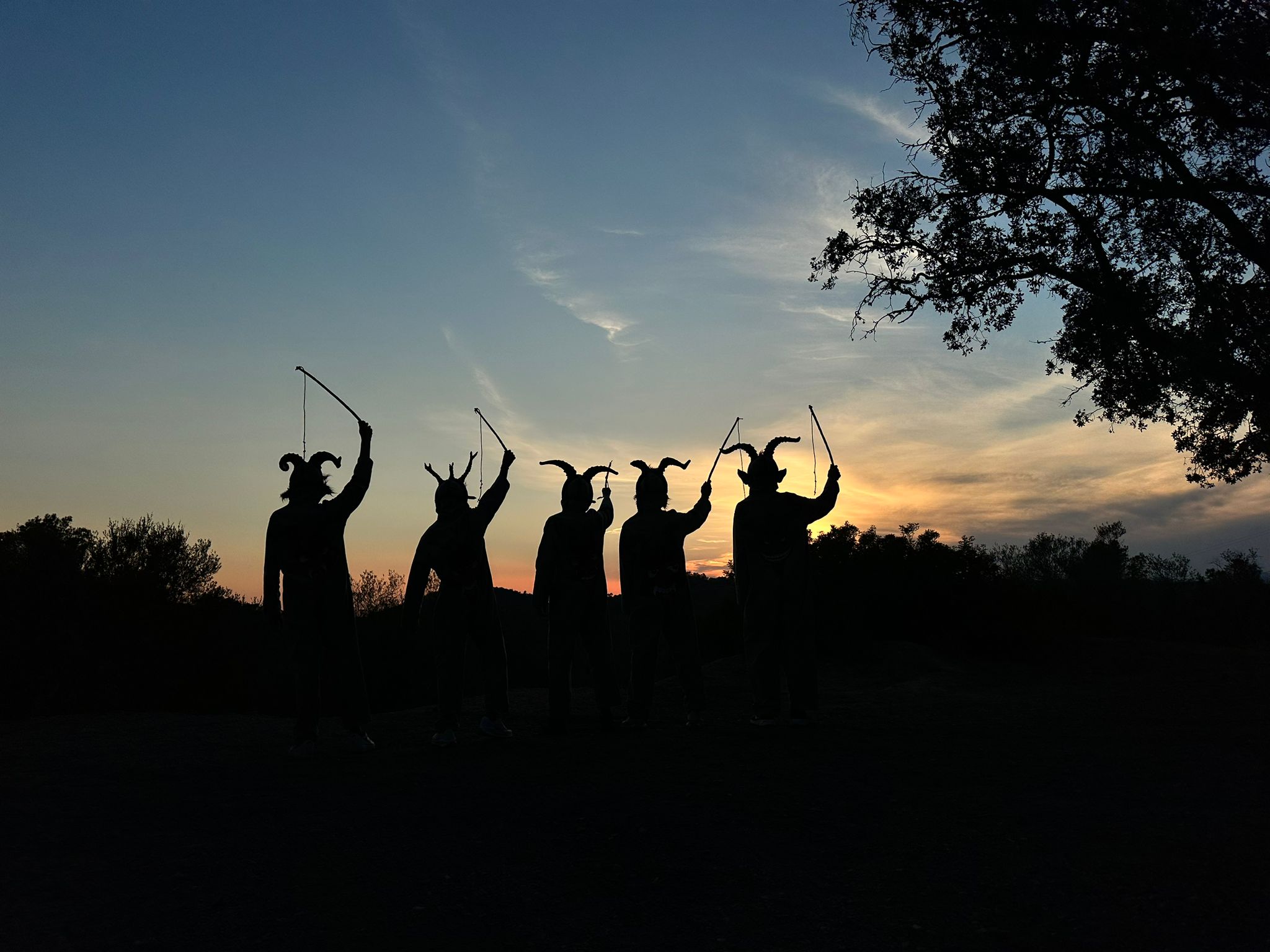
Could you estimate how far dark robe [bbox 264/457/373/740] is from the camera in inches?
379

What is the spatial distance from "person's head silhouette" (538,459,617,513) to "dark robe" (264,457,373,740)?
2.14 m

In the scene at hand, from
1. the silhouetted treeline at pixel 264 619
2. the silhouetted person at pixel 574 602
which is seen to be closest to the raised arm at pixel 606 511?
the silhouetted person at pixel 574 602

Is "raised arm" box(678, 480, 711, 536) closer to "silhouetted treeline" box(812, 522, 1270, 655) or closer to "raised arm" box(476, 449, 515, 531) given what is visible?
"raised arm" box(476, 449, 515, 531)

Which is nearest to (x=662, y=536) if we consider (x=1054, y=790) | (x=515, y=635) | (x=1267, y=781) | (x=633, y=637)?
(x=633, y=637)

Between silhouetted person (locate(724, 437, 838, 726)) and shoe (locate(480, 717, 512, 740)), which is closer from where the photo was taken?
shoe (locate(480, 717, 512, 740))

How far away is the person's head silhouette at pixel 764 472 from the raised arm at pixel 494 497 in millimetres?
2591

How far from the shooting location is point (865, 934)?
15.6 feet

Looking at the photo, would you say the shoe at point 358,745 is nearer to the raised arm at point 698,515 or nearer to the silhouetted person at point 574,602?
the silhouetted person at point 574,602

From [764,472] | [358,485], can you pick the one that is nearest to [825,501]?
[764,472]

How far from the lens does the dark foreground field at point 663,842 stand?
4.88 m

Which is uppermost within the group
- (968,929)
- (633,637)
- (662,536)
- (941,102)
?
(941,102)

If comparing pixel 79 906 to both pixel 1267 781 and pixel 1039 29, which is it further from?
pixel 1039 29

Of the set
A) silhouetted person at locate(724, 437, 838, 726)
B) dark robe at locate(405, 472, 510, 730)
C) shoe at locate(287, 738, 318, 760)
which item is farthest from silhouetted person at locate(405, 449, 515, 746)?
silhouetted person at locate(724, 437, 838, 726)

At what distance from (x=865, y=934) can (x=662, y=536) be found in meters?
6.38
